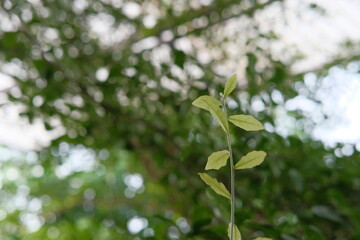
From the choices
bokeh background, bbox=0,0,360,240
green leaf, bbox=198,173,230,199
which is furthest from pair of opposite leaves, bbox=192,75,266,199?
bokeh background, bbox=0,0,360,240

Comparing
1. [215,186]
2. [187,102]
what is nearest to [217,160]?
[215,186]

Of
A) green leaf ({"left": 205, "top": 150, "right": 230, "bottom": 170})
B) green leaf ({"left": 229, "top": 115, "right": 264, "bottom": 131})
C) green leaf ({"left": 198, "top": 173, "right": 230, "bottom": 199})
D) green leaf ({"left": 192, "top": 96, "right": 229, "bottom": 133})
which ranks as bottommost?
green leaf ({"left": 198, "top": 173, "right": 230, "bottom": 199})

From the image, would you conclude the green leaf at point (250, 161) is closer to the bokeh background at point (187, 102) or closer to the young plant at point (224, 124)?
the young plant at point (224, 124)

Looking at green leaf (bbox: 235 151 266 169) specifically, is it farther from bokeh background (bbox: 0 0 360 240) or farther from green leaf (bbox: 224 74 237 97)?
bokeh background (bbox: 0 0 360 240)

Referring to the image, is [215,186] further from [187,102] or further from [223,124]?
[187,102]

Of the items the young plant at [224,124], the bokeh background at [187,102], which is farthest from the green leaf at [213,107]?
the bokeh background at [187,102]

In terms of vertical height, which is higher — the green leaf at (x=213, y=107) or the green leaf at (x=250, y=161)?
the green leaf at (x=213, y=107)

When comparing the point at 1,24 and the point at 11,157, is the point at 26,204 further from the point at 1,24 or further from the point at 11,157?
the point at 1,24

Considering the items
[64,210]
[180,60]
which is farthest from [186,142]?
[64,210]
